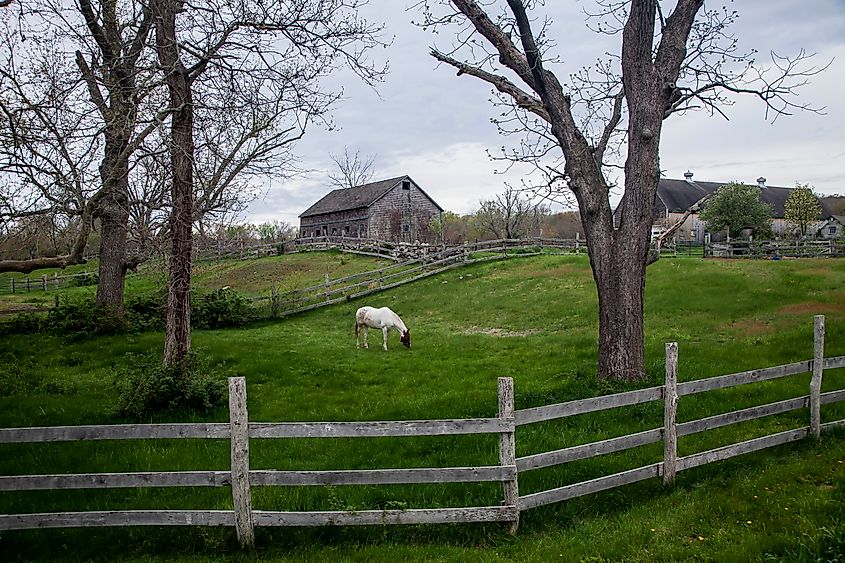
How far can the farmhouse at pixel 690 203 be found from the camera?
5784 centimetres

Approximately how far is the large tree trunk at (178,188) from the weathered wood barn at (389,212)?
43.3 m

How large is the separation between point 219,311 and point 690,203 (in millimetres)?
52993

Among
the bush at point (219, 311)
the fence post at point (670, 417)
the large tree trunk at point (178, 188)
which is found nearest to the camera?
the fence post at point (670, 417)

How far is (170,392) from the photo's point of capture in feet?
32.7

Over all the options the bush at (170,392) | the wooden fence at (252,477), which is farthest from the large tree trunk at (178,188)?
the wooden fence at (252,477)

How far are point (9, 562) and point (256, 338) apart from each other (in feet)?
49.3

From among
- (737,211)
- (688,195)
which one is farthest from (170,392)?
(688,195)

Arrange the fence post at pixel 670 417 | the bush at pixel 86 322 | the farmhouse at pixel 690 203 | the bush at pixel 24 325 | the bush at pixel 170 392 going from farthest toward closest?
the farmhouse at pixel 690 203
the bush at pixel 24 325
the bush at pixel 86 322
the bush at pixel 170 392
the fence post at pixel 670 417

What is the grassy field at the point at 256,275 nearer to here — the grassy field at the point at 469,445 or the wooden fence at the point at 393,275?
the wooden fence at the point at 393,275

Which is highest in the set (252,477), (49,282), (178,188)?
(178,188)

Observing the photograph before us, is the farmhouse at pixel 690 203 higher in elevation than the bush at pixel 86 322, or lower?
higher

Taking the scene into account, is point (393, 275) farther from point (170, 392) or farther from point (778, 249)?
point (778, 249)

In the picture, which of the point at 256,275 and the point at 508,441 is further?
the point at 256,275

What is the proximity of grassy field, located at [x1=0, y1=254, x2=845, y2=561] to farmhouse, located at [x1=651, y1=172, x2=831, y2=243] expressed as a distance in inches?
1542
